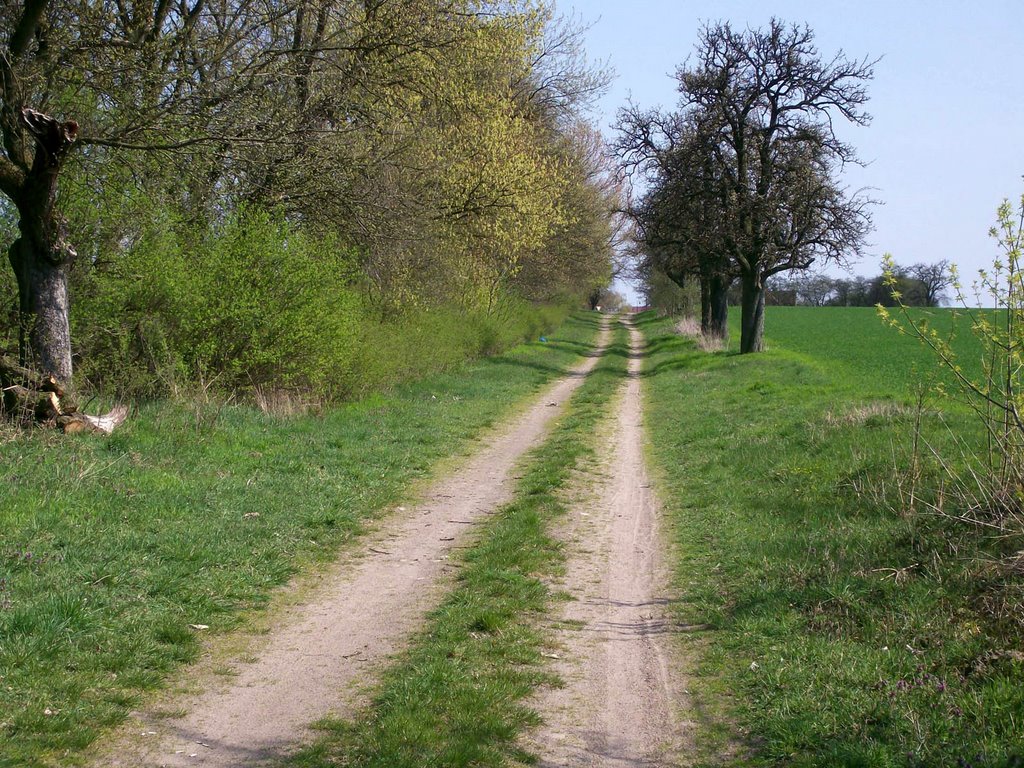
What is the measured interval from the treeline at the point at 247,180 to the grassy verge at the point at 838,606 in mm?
6835

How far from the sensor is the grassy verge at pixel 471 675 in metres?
4.12

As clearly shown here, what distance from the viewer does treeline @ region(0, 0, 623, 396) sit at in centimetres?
1074

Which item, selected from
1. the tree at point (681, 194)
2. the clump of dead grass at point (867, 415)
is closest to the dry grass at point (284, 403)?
the clump of dead grass at point (867, 415)

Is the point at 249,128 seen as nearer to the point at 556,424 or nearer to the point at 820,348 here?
the point at 556,424

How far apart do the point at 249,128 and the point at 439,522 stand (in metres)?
6.78

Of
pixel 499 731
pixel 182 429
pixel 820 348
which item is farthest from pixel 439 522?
pixel 820 348

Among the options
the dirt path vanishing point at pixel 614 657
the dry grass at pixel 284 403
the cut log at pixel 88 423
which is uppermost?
the cut log at pixel 88 423

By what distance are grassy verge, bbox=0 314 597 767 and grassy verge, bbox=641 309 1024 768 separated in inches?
126

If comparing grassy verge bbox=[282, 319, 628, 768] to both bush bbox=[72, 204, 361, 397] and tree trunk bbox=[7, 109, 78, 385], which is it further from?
bush bbox=[72, 204, 361, 397]

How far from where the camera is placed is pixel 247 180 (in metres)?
14.5

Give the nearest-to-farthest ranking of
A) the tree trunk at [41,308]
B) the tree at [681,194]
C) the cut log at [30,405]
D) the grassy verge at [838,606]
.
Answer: the grassy verge at [838,606] < the cut log at [30,405] < the tree trunk at [41,308] < the tree at [681,194]

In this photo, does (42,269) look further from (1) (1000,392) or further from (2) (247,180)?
(1) (1000,392)

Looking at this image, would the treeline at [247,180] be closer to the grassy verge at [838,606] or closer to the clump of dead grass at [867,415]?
the grassy verge at [838,606]

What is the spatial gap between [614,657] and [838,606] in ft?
5.60
